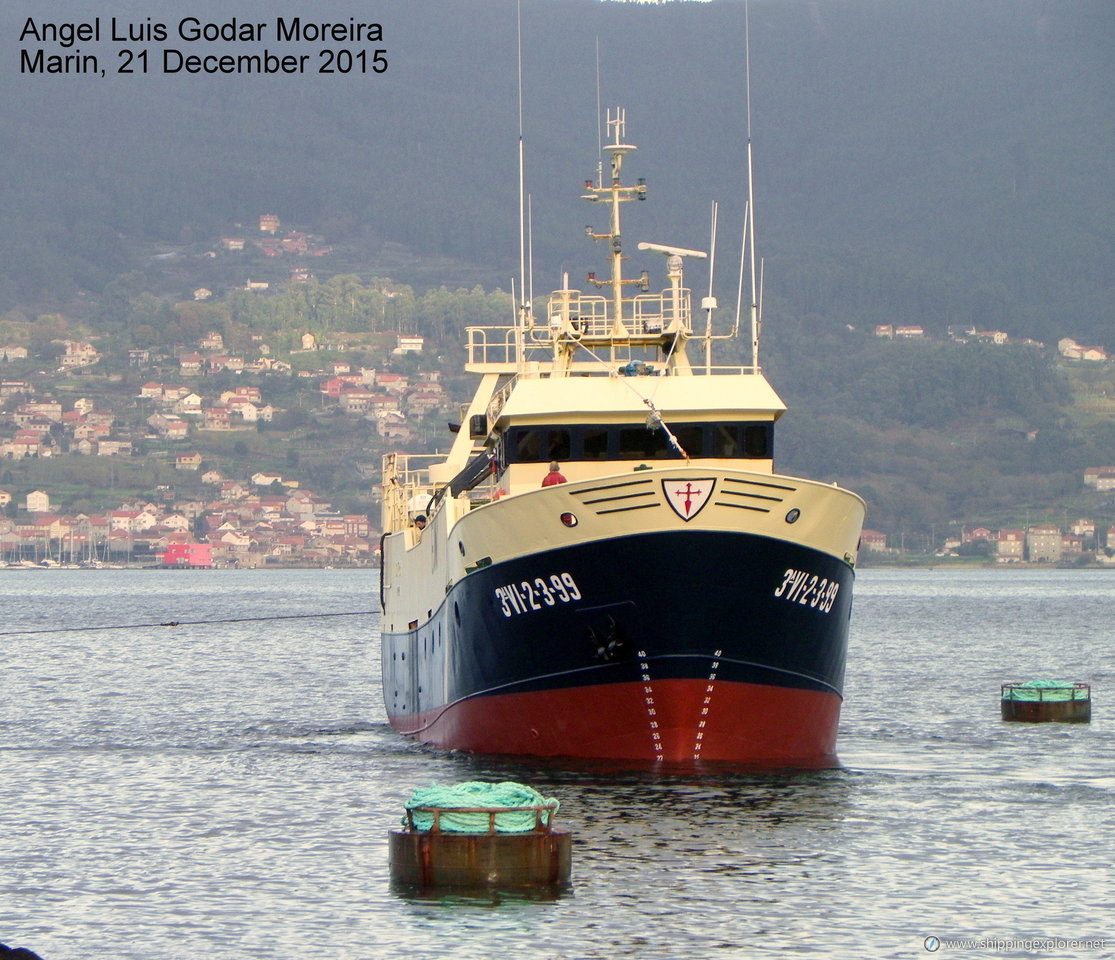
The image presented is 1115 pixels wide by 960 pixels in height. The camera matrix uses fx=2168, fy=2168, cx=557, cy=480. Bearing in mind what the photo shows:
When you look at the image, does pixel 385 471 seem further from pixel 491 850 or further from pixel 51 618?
pixel 51 618

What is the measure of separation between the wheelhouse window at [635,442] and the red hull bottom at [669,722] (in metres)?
4.76

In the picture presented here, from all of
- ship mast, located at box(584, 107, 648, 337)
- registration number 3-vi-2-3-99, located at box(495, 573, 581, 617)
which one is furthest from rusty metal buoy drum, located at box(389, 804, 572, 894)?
ship mast, located at box(584, 107, 648, 337)

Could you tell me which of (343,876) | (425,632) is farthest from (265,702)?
(343,876)

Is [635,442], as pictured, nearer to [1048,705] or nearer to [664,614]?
[664,614]

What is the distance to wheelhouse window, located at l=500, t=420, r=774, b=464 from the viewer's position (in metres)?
40.2

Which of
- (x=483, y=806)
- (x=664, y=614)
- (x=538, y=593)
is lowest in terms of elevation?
(x=483, y=806)

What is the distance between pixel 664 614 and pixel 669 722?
1.96 meters

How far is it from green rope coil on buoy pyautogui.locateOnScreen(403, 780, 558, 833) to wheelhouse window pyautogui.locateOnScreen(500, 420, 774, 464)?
14137mm

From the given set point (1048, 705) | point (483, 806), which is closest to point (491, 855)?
point (483, 806)

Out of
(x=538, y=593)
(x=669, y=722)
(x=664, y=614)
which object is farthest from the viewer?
(x=538, y=593)

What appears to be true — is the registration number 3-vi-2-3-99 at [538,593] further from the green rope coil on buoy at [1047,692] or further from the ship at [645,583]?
the green rope coil on buoy at [1047,692]

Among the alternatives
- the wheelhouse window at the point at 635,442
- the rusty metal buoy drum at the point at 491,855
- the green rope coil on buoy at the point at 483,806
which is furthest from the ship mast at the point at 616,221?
the rusty metal buoy drum at the point at 491,855

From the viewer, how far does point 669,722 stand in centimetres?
Result: 3625

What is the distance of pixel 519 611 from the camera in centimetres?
3716
